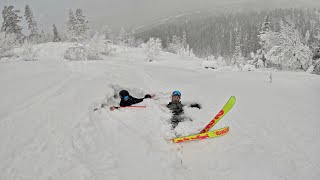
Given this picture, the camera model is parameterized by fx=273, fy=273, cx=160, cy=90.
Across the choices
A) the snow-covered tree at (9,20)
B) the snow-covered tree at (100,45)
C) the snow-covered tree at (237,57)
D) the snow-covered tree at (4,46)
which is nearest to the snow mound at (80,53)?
the snow-covered tree at (100,45)

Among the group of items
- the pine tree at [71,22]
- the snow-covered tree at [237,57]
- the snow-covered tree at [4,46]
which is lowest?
the snow-covered tree at [237,57]

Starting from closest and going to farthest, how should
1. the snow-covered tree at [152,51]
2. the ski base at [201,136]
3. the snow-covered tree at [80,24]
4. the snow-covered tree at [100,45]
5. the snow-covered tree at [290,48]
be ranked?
the ski base at [201,136], the snow-covered tree at [290,48], the snow-covered tree at [100,45], the snow-covered tree at [152,51], the snow-covered tree at [80,24]

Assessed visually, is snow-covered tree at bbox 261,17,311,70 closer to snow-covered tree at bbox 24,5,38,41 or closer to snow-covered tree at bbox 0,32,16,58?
snow-covered tree at bbox 0,32,16,58

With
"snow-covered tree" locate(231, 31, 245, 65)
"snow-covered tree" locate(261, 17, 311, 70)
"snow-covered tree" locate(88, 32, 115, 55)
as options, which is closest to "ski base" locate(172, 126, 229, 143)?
"snow-covered tree" locate(261, 17, 311, 70)

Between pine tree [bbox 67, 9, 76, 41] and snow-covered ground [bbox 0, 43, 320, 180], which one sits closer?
snow-covered ground [bbox 0, 43, 320, 180]

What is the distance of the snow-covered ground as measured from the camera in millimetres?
5621

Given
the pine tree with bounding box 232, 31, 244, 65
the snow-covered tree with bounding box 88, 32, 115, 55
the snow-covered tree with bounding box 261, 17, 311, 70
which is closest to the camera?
the snow-covered tree with bounding box 261, 17, 311, 70

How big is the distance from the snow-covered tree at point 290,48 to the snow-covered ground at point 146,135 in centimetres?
1517

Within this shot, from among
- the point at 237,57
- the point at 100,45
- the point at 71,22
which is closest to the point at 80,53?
the point at 100,45

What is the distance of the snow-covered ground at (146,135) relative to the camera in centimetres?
562

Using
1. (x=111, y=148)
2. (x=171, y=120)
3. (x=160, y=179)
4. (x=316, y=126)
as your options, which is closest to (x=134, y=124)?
(x=171, y=120)

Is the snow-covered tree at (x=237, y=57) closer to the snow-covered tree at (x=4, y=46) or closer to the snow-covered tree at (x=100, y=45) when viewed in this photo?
the snow-covered tree at (x=100, y=45)

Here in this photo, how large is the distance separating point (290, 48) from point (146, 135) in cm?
2340

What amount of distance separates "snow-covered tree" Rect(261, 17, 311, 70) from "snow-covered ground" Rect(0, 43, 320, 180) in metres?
15.2
